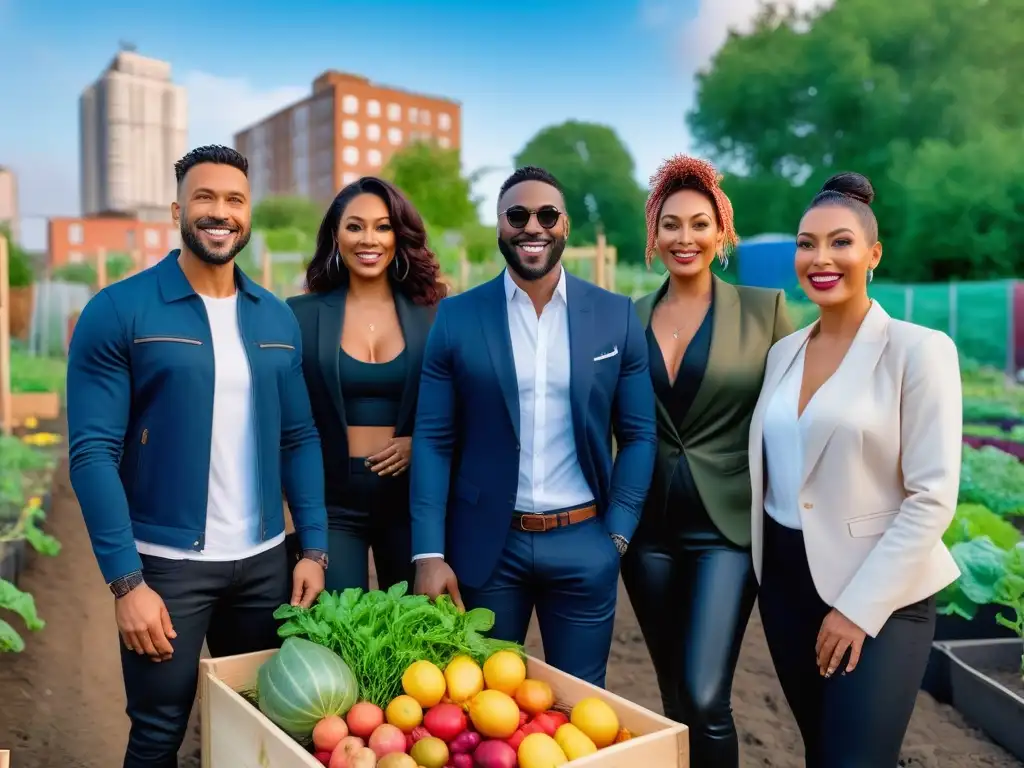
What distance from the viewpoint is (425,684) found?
224 cm

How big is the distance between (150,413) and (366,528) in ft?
2.96

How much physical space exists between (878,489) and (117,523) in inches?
74.2

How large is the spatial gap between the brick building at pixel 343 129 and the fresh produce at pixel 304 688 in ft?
260

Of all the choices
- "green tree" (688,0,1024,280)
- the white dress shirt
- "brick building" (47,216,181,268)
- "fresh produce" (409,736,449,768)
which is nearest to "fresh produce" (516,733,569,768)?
"fresh produce" (409,736,449,768)

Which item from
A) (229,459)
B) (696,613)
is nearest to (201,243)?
(229,459)

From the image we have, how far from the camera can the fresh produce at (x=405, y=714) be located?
85.9 inches

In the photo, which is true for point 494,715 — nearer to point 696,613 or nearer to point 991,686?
point 696,613

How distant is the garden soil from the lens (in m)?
3.84

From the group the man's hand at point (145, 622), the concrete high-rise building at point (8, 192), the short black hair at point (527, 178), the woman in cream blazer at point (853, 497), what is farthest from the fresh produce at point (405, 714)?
the concrete high-rise building at point (8, 192)

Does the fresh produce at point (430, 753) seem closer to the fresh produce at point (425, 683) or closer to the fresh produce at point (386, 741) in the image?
the fresh produce at point (386, 741)

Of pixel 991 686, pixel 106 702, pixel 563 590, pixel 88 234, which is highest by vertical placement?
pixel 88 234

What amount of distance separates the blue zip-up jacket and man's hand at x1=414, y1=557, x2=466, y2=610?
1.42 ft

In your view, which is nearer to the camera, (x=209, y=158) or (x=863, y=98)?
(x=209, y=158)

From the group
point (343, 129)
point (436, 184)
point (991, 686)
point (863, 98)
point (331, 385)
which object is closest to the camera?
point (331, 385)
